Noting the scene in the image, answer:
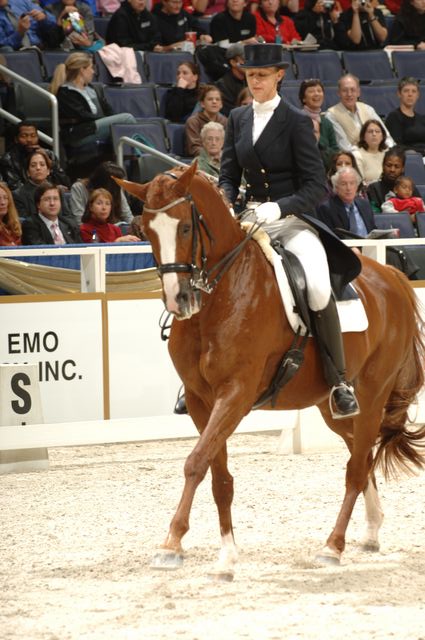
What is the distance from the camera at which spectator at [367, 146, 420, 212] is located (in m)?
11.9

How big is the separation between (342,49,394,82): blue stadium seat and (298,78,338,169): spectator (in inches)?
84.2

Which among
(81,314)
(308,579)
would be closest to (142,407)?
(81,314)

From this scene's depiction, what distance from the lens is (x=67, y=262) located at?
9.06 meters

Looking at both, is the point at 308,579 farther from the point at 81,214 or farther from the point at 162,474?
the point at 81,214

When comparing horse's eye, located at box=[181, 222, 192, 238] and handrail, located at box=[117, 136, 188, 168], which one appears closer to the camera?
horse's eye, located at box=[181, 222, 192, 238]

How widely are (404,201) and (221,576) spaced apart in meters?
7.16

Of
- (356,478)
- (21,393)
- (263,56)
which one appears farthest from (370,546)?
(21,393)

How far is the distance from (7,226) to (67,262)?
60 centimetres

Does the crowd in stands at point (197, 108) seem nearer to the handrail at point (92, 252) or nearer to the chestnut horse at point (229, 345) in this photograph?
the handrail at point (92, 252)

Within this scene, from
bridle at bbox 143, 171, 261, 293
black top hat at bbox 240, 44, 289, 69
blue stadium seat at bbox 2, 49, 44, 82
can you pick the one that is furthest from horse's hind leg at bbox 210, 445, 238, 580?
blue stadium seat at bbox 2, 49, 44, 82

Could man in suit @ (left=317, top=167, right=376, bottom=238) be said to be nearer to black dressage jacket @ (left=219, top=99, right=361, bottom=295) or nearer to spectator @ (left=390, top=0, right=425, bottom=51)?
black dressage jacket @ (left=219, top=99, right=361, bottom=295)

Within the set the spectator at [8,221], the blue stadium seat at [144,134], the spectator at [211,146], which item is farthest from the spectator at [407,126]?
the spectator at [8,221]

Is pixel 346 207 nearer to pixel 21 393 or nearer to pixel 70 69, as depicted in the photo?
pixel 70 69

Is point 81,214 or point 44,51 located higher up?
point 44,51
